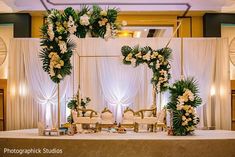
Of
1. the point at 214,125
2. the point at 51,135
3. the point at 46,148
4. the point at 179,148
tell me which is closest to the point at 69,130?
the point at 51,135

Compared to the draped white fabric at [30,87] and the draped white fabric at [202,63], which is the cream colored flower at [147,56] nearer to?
the draped white fabric at [202,63]

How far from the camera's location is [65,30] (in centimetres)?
627

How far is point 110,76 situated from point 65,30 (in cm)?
528

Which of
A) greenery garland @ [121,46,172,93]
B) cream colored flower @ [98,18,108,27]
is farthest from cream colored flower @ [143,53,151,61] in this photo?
cream colored flower @ [98,18,108,27]

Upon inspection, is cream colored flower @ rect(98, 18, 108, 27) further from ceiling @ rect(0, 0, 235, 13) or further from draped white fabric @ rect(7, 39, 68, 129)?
draped white fabric @ rect(7, 39, 68, 129)

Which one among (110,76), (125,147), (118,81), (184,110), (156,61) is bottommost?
(125,147)

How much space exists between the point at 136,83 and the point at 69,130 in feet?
18.0

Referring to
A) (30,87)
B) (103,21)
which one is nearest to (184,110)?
(103,21)

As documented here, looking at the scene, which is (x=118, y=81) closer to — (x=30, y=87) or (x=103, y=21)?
(x=30, y=87)

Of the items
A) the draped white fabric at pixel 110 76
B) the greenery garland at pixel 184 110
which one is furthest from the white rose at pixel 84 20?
the draped white fabric at pixel 110 76

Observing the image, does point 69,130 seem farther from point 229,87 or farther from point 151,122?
point 229,87

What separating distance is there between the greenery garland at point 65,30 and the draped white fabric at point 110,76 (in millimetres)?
4733

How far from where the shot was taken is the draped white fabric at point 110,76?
11.2 meters

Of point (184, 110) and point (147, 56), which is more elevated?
point (147, 56)
